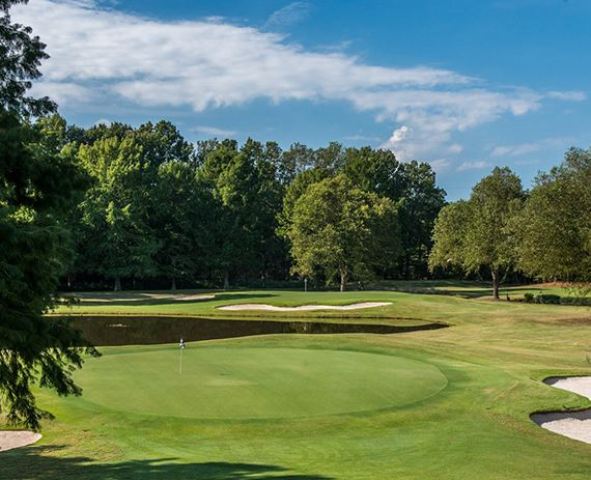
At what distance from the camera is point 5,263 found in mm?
8211

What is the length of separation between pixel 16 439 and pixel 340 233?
57526 millimetres

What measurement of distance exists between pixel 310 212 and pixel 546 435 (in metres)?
58.9

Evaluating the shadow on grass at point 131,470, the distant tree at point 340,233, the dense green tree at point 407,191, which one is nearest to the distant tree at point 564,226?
the distant tree at point 340,233

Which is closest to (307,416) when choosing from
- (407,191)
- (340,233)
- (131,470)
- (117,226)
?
(131,470)

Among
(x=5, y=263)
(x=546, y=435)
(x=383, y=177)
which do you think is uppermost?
(x=383, y=177)

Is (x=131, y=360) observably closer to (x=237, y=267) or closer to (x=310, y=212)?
(x=310, y=212)

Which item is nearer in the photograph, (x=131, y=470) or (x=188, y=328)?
(x=131, y=470)

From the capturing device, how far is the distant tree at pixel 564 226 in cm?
3947

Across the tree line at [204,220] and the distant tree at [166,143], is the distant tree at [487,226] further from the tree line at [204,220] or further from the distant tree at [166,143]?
the distant tree at [166,143]

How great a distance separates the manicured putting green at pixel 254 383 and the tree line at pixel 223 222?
4073 cm

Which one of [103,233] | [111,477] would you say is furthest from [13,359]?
[103,233]

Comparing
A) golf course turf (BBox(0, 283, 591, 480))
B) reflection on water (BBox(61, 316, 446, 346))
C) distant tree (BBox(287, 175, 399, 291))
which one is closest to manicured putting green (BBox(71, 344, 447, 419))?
golf course turf (BBox(0, 283, 591, 480))

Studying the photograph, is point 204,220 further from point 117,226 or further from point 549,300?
point 549,300

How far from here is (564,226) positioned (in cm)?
3975
